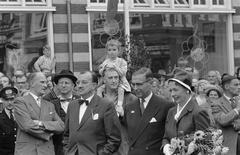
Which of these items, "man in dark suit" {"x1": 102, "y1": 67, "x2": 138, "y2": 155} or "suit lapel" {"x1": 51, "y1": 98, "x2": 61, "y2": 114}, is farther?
"suit lapel" {"x1": 51, "y1": 98, "x2": 61, "y2": 114}

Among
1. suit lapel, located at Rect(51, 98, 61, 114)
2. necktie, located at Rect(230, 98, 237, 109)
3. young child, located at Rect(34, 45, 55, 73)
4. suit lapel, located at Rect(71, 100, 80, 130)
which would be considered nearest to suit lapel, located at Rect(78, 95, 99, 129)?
suit lapel, located at Rect(71, 100, 80, 130)

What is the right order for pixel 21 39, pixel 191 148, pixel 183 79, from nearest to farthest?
pixel 191 148 → pixel 183 79 → pixel 21 39

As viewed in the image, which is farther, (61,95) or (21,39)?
(21,39)

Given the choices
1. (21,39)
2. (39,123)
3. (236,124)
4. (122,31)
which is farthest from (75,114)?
(122,31)

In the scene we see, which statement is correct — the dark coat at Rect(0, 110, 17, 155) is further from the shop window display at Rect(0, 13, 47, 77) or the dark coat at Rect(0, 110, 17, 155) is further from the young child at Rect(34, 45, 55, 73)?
the shop window display at Rect(0, 13, 47, 77)

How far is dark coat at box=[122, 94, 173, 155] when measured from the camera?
8.74 meters

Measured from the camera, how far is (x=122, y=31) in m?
18.0

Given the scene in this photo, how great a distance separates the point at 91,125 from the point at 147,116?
2.84 ft

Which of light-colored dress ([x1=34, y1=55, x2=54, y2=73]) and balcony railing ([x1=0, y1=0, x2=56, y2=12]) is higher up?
balcony railing ([x1=0, y1=0, x2=56, y2=12])

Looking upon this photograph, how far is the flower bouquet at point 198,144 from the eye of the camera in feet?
23.5

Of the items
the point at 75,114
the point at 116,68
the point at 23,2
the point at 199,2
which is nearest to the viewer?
the point at 75,114

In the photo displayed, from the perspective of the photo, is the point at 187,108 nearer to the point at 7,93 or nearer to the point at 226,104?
the point at 226,104

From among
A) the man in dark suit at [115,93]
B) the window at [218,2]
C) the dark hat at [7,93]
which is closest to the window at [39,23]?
the window at [218,2]

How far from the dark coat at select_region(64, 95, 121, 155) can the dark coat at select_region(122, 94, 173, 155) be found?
1.39ft
